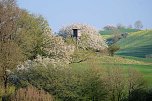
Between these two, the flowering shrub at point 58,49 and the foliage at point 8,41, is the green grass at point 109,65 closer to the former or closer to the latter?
the flowering shrub at point 58,49

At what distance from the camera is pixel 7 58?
39.9 metres

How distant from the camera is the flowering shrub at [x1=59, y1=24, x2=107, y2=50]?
172ft

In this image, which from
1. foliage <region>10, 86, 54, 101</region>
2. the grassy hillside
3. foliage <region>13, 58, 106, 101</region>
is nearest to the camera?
foliage <region>10, 86, 54, 101</region>

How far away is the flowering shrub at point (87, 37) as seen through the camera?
52416mm

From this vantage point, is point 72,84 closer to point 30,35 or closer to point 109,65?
point 109,65

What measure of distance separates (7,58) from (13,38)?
367 centimetres

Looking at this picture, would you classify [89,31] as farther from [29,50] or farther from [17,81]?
[17,81]

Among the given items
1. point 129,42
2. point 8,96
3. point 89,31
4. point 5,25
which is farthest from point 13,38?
point 129,42

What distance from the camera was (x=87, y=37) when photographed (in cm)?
5388

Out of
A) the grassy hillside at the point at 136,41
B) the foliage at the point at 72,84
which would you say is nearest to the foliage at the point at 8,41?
the foliage at the point at 72,84

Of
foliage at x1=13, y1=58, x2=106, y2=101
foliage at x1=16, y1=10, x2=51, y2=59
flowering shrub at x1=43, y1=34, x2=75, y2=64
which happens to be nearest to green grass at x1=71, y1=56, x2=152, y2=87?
foliage at x1=13, y1=58, x2=106, y2=101

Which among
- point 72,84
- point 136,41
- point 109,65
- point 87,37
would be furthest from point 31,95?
point 136,41

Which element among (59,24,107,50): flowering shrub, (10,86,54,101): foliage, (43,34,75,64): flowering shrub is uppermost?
(59,24,107,50): flowering shrub

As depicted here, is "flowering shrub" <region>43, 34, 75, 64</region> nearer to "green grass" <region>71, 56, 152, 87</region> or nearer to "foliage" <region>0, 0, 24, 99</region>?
"green grass" <region>71, 56, 152, 87</region>
